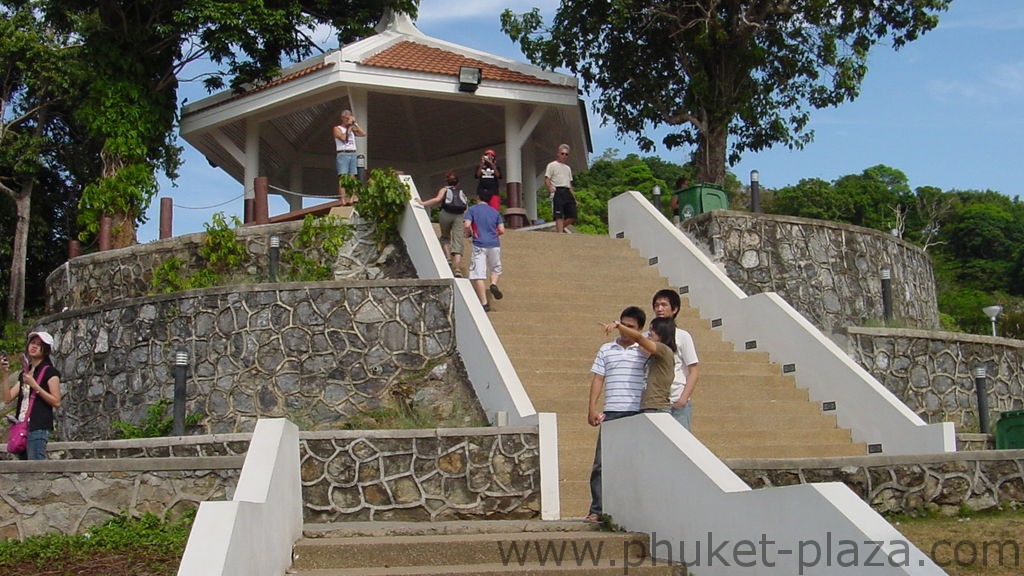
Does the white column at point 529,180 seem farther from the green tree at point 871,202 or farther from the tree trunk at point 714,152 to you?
the green tree at point 871,202

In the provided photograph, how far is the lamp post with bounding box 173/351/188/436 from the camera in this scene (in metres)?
11.2

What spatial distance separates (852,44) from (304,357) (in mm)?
11626

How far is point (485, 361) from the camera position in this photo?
34.7 feet

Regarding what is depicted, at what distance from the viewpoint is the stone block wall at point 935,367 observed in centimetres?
1267

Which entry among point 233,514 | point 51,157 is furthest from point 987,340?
point 51,157

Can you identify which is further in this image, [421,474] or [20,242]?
[20,242]

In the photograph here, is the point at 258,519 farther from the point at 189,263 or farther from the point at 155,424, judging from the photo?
the point at 189,263

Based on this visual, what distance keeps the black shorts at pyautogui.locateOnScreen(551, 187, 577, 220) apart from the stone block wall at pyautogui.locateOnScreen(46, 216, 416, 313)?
2863 mm

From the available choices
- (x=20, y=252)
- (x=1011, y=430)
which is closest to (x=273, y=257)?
(x=1011, y=430)

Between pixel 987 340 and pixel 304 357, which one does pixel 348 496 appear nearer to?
pixel 304 357

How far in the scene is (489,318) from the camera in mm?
11805

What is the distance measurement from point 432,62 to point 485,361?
912 centimetres
